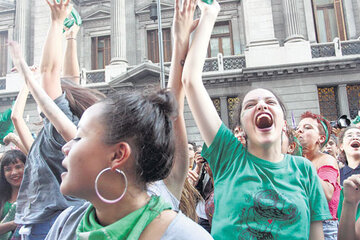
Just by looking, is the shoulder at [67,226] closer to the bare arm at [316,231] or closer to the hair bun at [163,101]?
the hair bun at [163,101]

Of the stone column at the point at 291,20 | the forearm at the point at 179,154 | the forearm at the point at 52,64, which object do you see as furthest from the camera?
the stone column at the point at 291,20

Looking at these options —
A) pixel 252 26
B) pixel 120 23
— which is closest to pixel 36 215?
pixel 252 26

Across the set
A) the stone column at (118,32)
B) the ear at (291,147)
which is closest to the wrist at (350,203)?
the ear at (291,147)

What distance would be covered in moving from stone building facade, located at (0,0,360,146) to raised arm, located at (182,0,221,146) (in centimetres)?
1510

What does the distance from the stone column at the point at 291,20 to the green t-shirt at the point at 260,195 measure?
1748cm

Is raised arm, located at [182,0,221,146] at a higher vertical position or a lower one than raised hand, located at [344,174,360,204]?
higher

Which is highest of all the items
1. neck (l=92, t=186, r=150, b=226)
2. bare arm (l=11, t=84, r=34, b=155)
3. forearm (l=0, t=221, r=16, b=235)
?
bare arm (l=11, t=84, r=34, b=155)

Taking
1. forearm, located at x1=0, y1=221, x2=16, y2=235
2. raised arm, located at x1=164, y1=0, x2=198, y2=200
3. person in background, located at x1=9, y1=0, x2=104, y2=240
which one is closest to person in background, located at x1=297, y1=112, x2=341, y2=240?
raised arm, located at x1=164, y1=0, x2=198, y2=200

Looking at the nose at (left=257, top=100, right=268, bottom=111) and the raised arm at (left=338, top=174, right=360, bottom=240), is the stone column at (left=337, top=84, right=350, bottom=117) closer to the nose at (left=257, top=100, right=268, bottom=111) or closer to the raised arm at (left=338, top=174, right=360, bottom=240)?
the raised arm at (left=338, top=174, right=360, bottom=240)

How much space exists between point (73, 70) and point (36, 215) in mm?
1321

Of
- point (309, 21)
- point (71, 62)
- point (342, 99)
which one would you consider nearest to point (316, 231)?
point (71, 62)

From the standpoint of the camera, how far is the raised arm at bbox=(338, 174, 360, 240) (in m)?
2.02

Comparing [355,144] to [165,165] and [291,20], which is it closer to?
[165,165]

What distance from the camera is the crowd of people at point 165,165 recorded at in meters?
1.30
